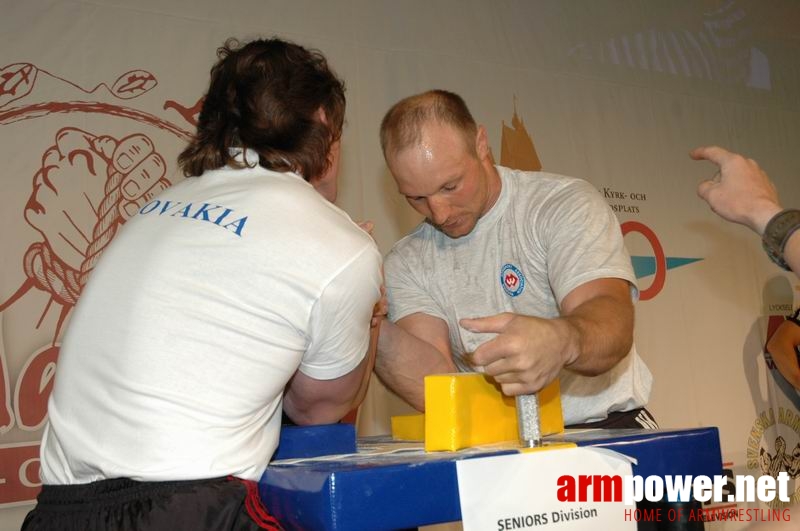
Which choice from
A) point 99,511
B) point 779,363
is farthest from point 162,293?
point 779,363

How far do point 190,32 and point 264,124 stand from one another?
199 cm

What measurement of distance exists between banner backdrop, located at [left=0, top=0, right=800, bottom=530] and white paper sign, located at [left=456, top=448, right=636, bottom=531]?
2.07 m

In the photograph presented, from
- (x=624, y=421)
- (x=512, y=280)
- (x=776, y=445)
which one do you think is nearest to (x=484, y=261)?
(x=512, y=280)

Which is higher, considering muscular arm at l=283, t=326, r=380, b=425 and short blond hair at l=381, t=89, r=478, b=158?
short blond hair at l=381, t=89, r=478, b=158

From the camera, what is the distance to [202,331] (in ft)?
3.46

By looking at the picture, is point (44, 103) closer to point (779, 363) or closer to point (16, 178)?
point (16, 178)

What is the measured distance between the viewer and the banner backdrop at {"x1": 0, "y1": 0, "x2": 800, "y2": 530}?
8.96ft

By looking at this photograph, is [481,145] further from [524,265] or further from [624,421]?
[624,421]

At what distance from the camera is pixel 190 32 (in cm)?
307

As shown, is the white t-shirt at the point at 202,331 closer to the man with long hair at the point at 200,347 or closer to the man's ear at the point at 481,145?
the man with long hair at the point at 200,347

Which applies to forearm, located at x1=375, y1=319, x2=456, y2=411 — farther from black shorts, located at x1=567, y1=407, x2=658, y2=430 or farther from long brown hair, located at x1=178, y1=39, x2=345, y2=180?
long brown hair, located at x1=178, y1=39, x2=345, y2=180

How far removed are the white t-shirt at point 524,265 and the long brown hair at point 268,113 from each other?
26.6 inches

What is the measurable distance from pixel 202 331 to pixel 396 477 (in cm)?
33

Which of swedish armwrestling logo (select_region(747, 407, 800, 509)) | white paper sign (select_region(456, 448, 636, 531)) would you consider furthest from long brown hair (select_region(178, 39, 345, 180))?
swedish armwrestling logo (select_region(747, 407, 800, 509))
